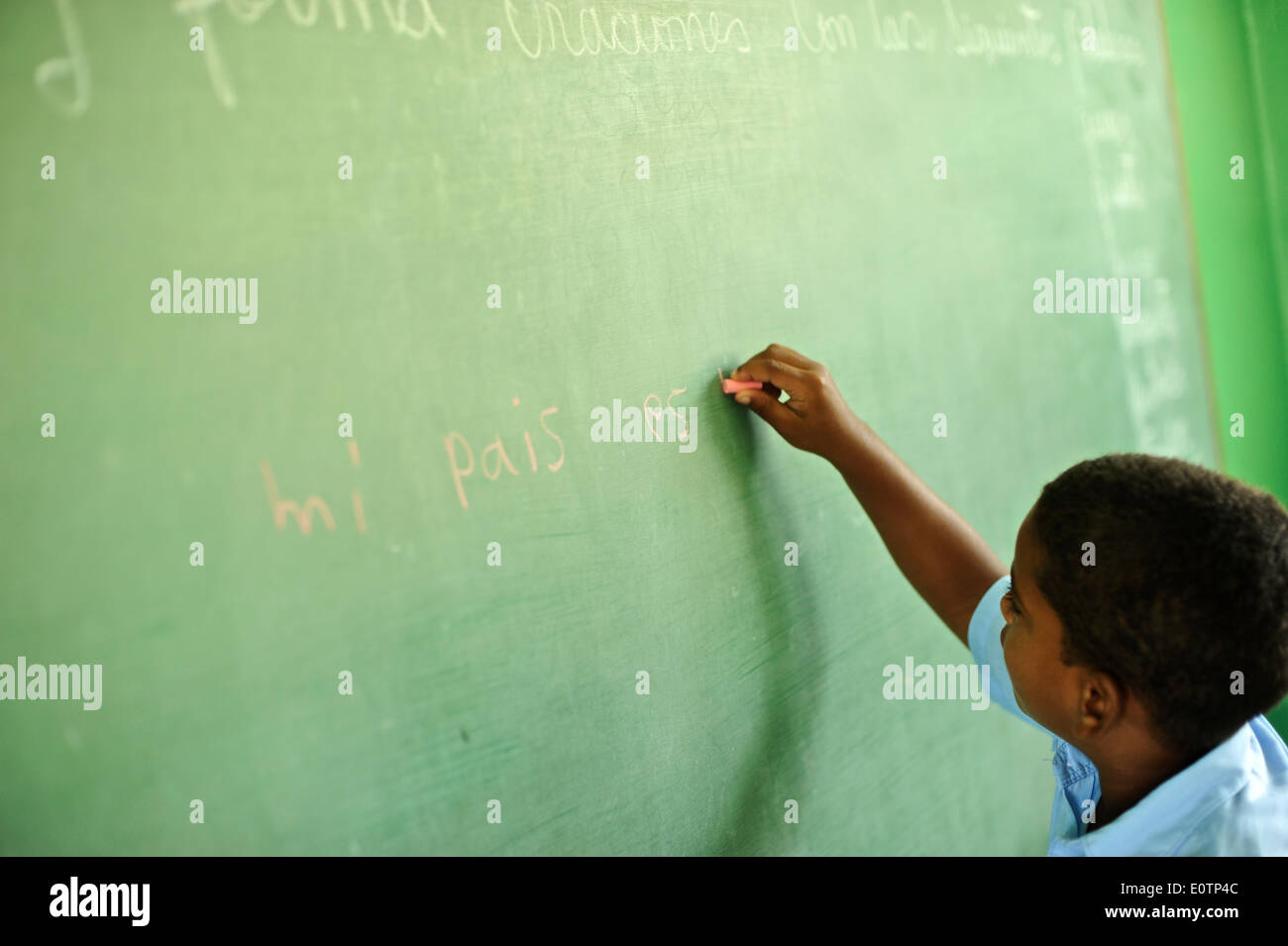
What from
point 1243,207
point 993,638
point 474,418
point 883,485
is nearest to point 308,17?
point 474,418

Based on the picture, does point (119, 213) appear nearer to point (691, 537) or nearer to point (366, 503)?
point (366, 503)

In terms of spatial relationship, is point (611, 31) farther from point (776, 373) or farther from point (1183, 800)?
point (1183, 800)

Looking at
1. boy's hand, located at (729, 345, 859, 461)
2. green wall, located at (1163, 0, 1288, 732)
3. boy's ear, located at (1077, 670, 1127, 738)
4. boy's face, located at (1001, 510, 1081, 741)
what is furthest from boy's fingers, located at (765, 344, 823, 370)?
green wall, located at (1163, 0, 1288, 732)

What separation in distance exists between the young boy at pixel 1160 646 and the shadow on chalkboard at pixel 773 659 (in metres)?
0.23

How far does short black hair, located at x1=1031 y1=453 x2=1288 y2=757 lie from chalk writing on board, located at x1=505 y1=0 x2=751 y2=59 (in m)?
0.56

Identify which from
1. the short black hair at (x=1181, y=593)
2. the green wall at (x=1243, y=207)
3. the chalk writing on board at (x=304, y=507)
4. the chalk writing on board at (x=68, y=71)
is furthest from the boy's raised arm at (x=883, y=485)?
the green wall at (x=1243, y=207)

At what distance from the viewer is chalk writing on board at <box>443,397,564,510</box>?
2.58ft

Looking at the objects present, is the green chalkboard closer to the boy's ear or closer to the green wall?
the boy's ear

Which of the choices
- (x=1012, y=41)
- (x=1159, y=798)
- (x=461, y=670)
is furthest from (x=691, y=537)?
(x=1012, y=41)

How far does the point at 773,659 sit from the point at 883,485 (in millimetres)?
217

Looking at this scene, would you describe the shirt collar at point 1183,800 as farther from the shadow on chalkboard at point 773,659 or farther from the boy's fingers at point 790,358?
the boy's fingers at point 790,358

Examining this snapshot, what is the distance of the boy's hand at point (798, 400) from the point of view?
3.37 ft

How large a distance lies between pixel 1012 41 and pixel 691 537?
1020mm

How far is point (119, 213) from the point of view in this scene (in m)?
0.63
